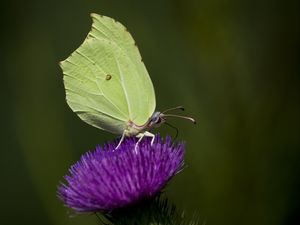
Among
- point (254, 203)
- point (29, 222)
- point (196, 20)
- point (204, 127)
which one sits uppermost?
point (196, 20)

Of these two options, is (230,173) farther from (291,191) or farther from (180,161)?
(180,161)

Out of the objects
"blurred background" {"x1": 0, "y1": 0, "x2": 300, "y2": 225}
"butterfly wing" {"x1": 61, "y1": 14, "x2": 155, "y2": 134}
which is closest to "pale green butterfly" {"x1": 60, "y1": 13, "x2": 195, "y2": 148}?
"butterfly wing" {"x1": 61, "y1": 14, "x2": 155, "y2": 134}

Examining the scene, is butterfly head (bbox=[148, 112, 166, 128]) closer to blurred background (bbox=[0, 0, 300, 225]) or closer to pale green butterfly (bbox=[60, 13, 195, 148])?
pale green butterfly (bbox=[60, 13, 195, 148])

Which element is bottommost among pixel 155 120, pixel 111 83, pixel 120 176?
pixel 120 176

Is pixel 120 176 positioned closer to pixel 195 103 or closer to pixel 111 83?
pixel 111 83

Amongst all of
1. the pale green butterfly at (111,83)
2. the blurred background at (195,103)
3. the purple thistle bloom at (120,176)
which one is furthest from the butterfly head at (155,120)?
the blurred background at (195,103)

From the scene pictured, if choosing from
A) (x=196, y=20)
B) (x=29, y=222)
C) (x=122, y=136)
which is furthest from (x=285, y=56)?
(x=29, y=222)

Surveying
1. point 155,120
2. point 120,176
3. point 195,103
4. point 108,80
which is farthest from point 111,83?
point 195,103
